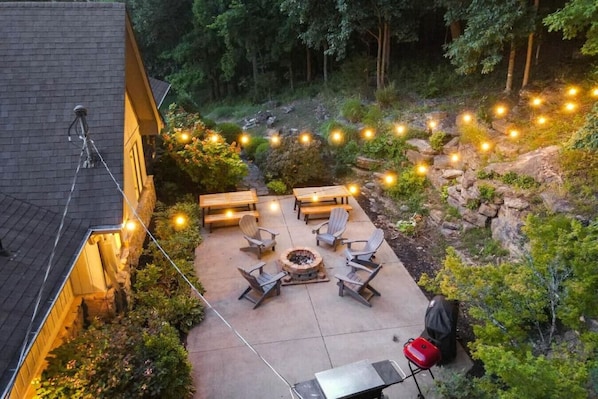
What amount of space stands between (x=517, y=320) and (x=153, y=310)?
19.1 feet

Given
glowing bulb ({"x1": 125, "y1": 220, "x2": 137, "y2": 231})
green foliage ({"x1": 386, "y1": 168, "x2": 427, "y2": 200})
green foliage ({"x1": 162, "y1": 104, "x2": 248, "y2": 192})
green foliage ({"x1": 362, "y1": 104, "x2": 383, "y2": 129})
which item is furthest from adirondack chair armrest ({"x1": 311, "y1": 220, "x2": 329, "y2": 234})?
green foliage ({"x1": 362, "y1": 104, "x2": 383, "y2": 129})

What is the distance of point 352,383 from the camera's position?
5875 mm

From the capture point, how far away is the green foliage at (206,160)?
13000mm

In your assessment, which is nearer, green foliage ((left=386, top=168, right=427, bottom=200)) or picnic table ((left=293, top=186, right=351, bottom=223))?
picnic table ((left=293, top=186, right=351, bottom=223))

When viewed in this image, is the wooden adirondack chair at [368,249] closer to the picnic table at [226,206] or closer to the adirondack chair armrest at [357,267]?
the adirondack chair armrest at [357,267]

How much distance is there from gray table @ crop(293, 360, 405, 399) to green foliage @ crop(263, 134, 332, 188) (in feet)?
28.4

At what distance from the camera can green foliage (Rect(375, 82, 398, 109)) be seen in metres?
17.4

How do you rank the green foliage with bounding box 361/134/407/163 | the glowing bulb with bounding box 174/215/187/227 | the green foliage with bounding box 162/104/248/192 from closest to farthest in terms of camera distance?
the glowing bulb with bounding box 174/215/187/227
the green foliage with bounding box 162/104/248/192
the green foliage with bounding box 361/134/407/163

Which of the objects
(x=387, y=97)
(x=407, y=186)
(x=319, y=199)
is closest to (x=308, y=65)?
(x=387, y=97)

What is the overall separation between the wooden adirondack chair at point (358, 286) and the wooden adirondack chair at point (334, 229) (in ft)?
4.70

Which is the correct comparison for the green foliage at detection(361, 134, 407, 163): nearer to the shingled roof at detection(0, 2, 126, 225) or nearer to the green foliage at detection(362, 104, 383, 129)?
the green foliage at detection(362, 104, 383, 129)

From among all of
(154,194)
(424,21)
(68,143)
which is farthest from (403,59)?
(68,143)

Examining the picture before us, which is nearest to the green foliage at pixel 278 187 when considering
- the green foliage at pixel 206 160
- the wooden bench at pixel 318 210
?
the green foliage at pixel 206 160

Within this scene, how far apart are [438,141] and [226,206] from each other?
6.58 metres
